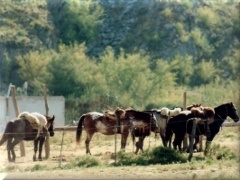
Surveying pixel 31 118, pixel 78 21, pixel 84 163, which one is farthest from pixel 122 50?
pixel 84 163

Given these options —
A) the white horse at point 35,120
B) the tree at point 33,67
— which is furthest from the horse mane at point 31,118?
the tree at point 33,67

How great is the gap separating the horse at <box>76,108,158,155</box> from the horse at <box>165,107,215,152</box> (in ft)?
3.32

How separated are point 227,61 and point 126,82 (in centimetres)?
2385

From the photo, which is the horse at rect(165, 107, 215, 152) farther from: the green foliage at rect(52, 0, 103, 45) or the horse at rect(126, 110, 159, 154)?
the green foliage at rect(52, 0, 103, 45)

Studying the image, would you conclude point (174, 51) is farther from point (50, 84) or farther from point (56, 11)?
point (50, 84)

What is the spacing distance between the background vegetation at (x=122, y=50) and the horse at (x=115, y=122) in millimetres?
29967

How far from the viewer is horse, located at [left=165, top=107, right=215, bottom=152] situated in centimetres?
1964

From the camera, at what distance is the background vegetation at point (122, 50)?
6284cm

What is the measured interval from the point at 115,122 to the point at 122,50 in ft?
195

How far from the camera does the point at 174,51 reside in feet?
280

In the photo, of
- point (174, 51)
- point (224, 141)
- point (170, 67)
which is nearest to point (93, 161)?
point (224, 141)

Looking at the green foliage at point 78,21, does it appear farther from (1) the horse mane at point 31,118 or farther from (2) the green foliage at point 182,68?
(1) the horse mane at point 31,118

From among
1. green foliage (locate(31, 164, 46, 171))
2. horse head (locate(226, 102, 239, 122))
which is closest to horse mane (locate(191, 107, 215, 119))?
horse head (locate(226, 102, 239, 122))

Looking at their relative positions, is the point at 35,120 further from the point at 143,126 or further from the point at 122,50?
the point at 122,50
